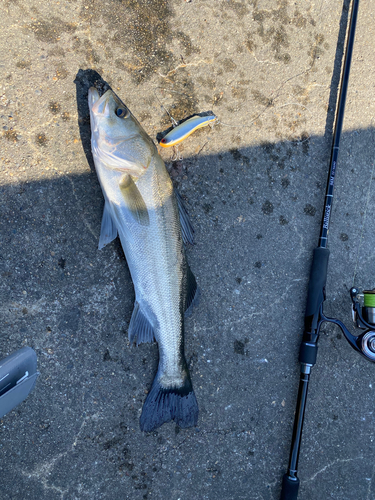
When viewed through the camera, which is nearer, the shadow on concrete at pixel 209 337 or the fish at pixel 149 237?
the fish at pixel 149 237

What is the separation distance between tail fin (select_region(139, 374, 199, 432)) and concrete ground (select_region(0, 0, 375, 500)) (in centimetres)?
14

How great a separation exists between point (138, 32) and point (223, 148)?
1264mm

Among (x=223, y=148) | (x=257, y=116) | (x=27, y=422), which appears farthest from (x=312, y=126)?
(x=27, y=422)

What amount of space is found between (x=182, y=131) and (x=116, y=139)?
0.60 m

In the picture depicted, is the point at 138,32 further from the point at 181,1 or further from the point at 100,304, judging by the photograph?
the point at 100,304

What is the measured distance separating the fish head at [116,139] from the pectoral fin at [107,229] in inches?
15.7

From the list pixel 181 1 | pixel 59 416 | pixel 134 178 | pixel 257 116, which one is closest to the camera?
pixel 134 178

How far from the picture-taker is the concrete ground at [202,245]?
257 centimetres

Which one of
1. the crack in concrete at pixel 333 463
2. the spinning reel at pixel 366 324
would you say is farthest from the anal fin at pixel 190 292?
the crack in concrete at pixel 333 463

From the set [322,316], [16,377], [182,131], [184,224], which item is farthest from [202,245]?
[16,377]

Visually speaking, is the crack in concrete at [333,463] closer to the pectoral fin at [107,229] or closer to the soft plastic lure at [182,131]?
the pectoral fin at [107,229]

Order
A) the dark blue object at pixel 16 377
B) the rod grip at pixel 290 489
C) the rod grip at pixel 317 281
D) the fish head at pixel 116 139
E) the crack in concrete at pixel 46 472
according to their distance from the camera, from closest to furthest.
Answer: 1. the dark blue object at pixel 16 377
2. the fish head at pixel 116 139
3. the crack in concrete at pixel 46 472
4. the rod grip at pixel 290 489
5. the rod grip at pixel 317 281

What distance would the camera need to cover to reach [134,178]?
242cm

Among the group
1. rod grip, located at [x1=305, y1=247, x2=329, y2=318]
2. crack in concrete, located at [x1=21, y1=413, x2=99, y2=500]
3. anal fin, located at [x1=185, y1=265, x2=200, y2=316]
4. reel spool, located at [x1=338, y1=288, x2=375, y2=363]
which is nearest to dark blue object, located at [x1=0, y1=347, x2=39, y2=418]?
crack in concrete, located at [x1=21, y1=413, x2=99, y2=500]
